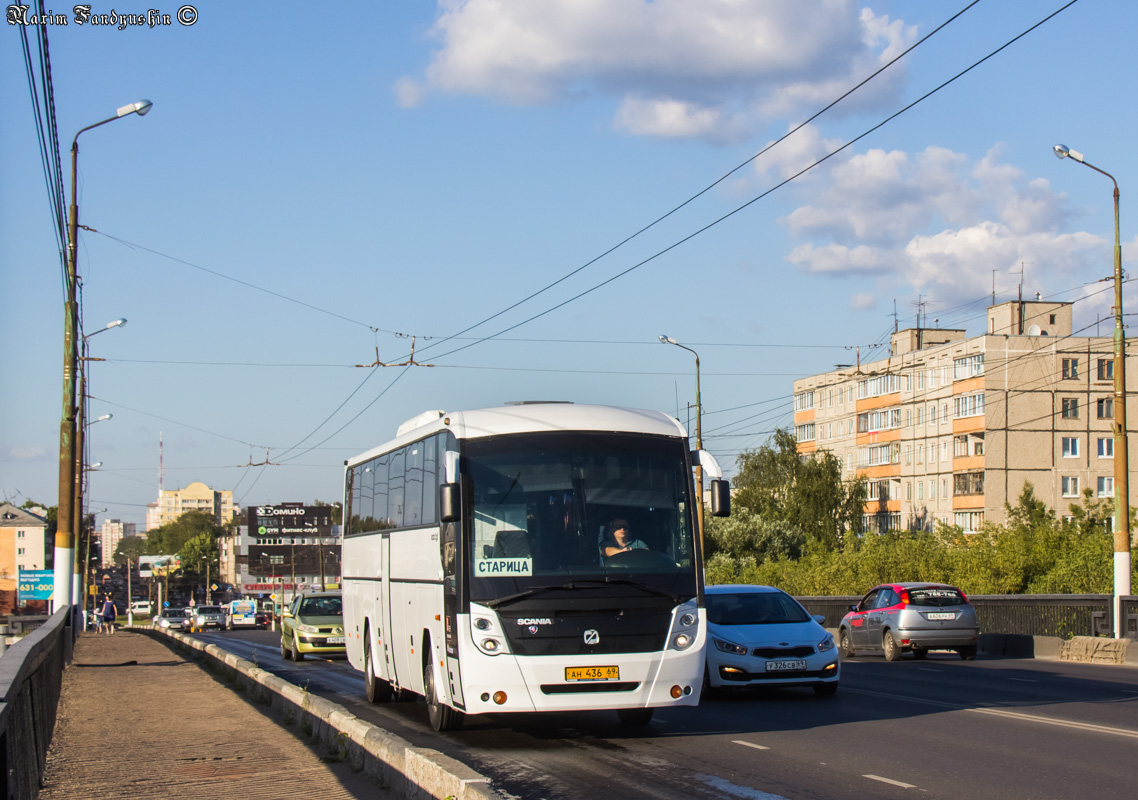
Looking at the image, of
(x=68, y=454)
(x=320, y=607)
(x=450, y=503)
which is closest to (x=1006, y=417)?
(x=320, y=607)

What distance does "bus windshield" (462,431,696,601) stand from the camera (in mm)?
11938

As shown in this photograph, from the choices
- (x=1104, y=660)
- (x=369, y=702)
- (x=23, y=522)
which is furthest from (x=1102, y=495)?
(x=23, y=522)

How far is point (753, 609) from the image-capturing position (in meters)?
17.4

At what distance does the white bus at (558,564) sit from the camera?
38.3 feet

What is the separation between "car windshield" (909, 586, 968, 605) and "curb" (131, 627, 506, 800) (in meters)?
13.4

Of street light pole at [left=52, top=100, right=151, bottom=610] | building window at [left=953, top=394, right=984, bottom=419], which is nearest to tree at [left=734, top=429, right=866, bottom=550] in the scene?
building window at [left=953, top=394, right=984, bottom=419]

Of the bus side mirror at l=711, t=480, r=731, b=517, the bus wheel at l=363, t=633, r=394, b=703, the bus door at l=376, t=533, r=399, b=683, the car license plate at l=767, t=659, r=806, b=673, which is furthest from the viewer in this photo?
the bus wheel at l=363, t=633, r=394, b=703

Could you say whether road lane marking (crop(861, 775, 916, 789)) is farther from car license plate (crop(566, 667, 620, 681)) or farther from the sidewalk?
the sidewalk

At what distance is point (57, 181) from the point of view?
20.0 meters

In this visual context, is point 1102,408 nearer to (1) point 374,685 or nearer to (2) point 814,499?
(2) point 814,499

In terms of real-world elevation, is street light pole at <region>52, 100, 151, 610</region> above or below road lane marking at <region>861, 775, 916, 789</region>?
above

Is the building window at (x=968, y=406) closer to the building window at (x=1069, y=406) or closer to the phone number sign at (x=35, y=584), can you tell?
the building window at (x=1069, y=406)

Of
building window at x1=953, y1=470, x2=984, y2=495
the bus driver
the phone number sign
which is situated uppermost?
building window at x1=953, y1=470, x2=984, y2=495

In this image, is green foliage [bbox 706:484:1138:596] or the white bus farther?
green foliage [bbox 706:484:1138:596]
